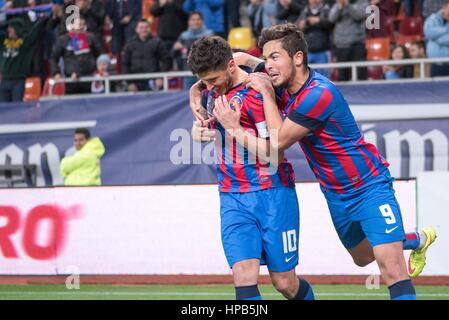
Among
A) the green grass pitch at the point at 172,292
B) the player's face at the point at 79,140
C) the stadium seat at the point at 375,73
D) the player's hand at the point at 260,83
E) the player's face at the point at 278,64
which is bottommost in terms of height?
the green grass pitch at the point at 172,292

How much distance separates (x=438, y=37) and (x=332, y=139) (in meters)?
8.17

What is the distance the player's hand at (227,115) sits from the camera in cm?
684

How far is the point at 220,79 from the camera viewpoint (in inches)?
274

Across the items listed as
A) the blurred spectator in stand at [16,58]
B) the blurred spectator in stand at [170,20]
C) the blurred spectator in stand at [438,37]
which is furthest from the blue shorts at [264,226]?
the blurred spectator in stand at [16,58]

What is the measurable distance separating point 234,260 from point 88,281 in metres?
5.93

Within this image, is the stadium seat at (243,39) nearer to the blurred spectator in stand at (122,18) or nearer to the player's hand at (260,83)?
the blurred spectator in stand at (122,18)

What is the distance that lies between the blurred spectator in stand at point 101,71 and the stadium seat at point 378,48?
4.45m

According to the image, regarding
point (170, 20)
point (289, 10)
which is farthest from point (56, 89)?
point (289, 10)

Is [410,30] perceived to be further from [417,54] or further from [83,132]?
[83,132]

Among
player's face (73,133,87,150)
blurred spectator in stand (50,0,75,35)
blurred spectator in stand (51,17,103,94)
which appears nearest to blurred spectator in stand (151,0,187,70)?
blurred spectator in stand (51,17,103,94)

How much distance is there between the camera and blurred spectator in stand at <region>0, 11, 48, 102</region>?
57.0 ft

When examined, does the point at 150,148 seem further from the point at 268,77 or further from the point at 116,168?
the point at 268,77

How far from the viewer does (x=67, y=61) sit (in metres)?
16.9
